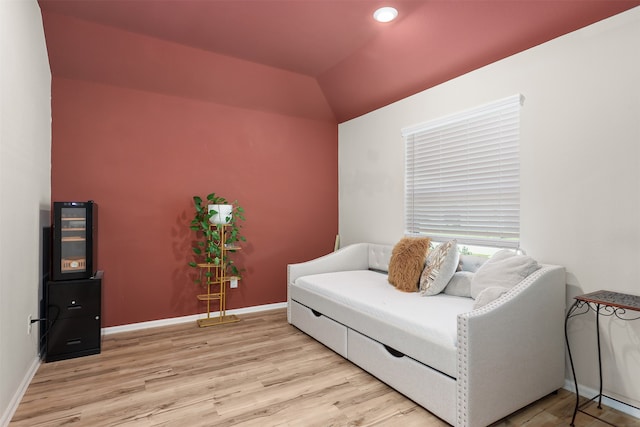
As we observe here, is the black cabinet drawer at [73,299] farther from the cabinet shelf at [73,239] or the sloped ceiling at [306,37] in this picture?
the sloped ceiling at [306,37]

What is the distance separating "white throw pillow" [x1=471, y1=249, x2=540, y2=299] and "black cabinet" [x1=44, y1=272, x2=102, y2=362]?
2962mm

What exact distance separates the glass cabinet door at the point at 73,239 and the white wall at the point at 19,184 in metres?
0.16

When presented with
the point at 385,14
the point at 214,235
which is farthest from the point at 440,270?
the point at 214,235

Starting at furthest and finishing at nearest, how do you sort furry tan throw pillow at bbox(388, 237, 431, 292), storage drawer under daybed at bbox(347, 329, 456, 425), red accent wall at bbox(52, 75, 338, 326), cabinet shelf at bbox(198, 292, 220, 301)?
cabinet shelf at bbox(198, 292, 220, 301), red accent wall at bbox(52, 75, 338, 326), furry tan throw pillow at bbox(388, 237, 431, 292), storage drawer under daybed at bbox(347, 329, 456, 425)

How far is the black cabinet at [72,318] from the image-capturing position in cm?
271

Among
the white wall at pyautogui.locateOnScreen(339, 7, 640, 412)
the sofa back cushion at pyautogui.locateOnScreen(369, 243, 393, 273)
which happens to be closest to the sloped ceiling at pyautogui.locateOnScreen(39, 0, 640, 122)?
the white wall at pyautogui.locateOnScreen(339, 7, 640, 412)

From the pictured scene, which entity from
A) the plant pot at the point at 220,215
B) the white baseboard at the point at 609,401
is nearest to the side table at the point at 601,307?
the white baseboard at the point at 609,401

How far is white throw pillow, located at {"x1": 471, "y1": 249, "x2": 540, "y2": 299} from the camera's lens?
7.26 feet

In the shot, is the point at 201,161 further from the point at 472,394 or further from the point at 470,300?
the point at 472,394

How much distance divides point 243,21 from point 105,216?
2207 mm

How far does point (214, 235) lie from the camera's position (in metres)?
3.63

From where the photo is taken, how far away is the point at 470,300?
259 cm

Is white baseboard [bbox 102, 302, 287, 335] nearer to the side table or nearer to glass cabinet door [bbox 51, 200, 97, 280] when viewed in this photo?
glass cabinet door [bbox 51, 200, 97, 280]

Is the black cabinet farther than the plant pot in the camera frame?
No
